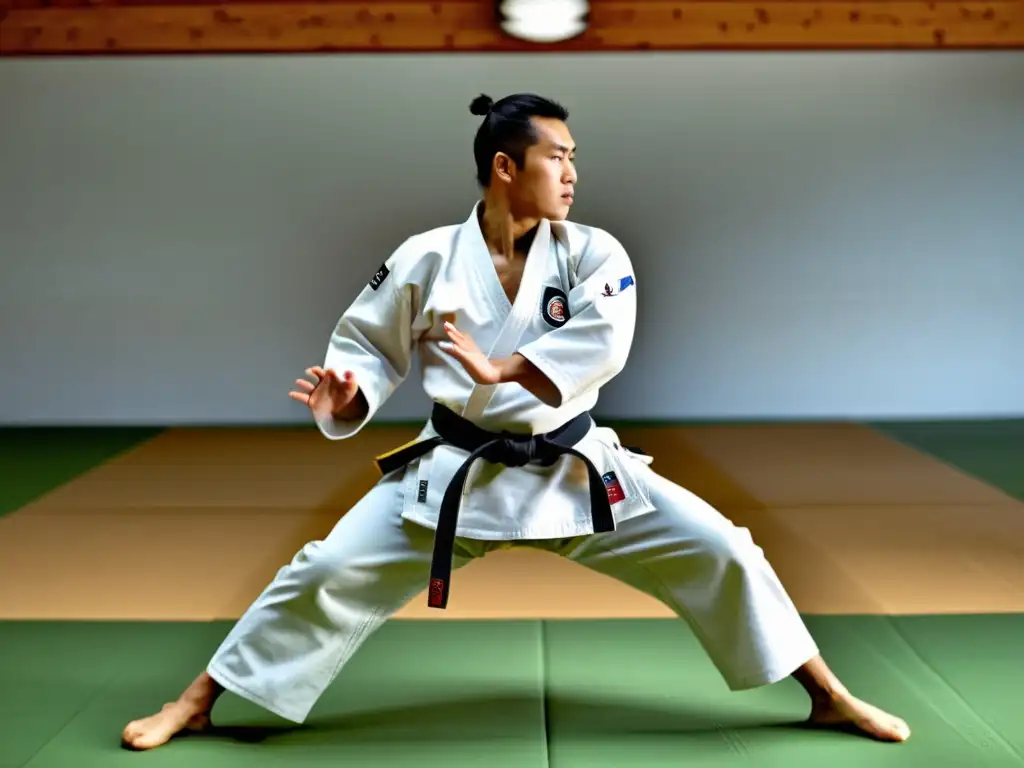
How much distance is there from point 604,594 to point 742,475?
5.56 feet

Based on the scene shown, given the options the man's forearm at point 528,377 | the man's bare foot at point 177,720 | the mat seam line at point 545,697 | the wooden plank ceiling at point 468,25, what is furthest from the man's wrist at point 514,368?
the wooden plank ceiling at point 468,25

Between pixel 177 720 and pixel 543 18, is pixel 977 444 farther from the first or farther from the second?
pixel 177 720

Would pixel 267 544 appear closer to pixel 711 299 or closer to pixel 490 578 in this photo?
pixel 490 578

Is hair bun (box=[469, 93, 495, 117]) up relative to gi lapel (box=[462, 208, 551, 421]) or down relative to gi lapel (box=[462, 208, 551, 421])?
up

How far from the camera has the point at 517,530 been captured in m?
1.99

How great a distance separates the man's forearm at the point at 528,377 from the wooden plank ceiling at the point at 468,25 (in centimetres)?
429

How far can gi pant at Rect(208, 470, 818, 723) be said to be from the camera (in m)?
1.98

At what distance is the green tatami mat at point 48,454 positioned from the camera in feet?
14.6

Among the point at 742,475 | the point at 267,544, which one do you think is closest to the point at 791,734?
the point at 267,544

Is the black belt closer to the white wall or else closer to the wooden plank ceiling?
the white wall

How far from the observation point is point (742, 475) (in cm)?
458

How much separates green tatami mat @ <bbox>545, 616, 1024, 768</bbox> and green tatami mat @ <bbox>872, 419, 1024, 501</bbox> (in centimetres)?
188

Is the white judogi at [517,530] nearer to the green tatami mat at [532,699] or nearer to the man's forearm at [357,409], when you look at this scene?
the man's forearm at [357,409]

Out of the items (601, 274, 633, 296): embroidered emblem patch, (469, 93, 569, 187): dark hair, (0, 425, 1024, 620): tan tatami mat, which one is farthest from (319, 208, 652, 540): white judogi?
(0, 425, 1024, 620): tan tatami mat
